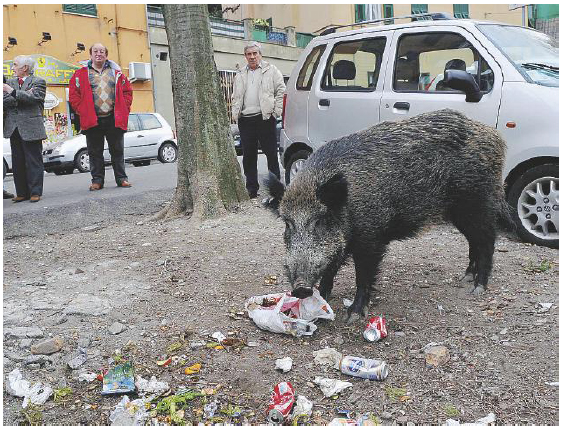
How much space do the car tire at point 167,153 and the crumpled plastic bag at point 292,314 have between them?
15189 mm

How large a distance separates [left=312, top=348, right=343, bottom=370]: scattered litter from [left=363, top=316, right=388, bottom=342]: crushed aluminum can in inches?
10.2

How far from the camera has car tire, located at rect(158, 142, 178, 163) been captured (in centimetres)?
1889

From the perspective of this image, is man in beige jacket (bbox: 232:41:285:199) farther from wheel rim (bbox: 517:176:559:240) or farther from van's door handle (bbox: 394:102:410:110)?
wheel rim (bbox: 517:176:559:240)

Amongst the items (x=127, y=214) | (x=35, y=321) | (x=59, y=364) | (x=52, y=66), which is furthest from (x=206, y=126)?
(x=52, y=66)

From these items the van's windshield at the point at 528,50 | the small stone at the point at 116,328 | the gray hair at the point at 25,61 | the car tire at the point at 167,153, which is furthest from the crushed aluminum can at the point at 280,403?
the car tire at the point at 167,153

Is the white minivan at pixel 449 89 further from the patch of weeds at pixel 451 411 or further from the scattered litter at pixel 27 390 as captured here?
the scattered litter at pixel 27 390

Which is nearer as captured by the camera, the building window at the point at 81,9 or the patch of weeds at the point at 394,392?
the patch of weeds at the point at 394,392

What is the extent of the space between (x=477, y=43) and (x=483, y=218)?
7.32 feet

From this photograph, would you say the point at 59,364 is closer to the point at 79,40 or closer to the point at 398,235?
the point at 398,235

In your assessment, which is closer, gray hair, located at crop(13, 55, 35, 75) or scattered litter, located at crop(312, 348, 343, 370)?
scattered litter, located at crop(312, 348, 343, 370)

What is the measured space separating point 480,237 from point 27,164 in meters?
6.84

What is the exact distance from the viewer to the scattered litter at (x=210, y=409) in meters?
3.09

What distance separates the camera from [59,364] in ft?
11.7

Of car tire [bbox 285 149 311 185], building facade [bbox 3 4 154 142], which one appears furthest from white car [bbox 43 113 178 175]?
car tire [bbox 285 149 311 185]
